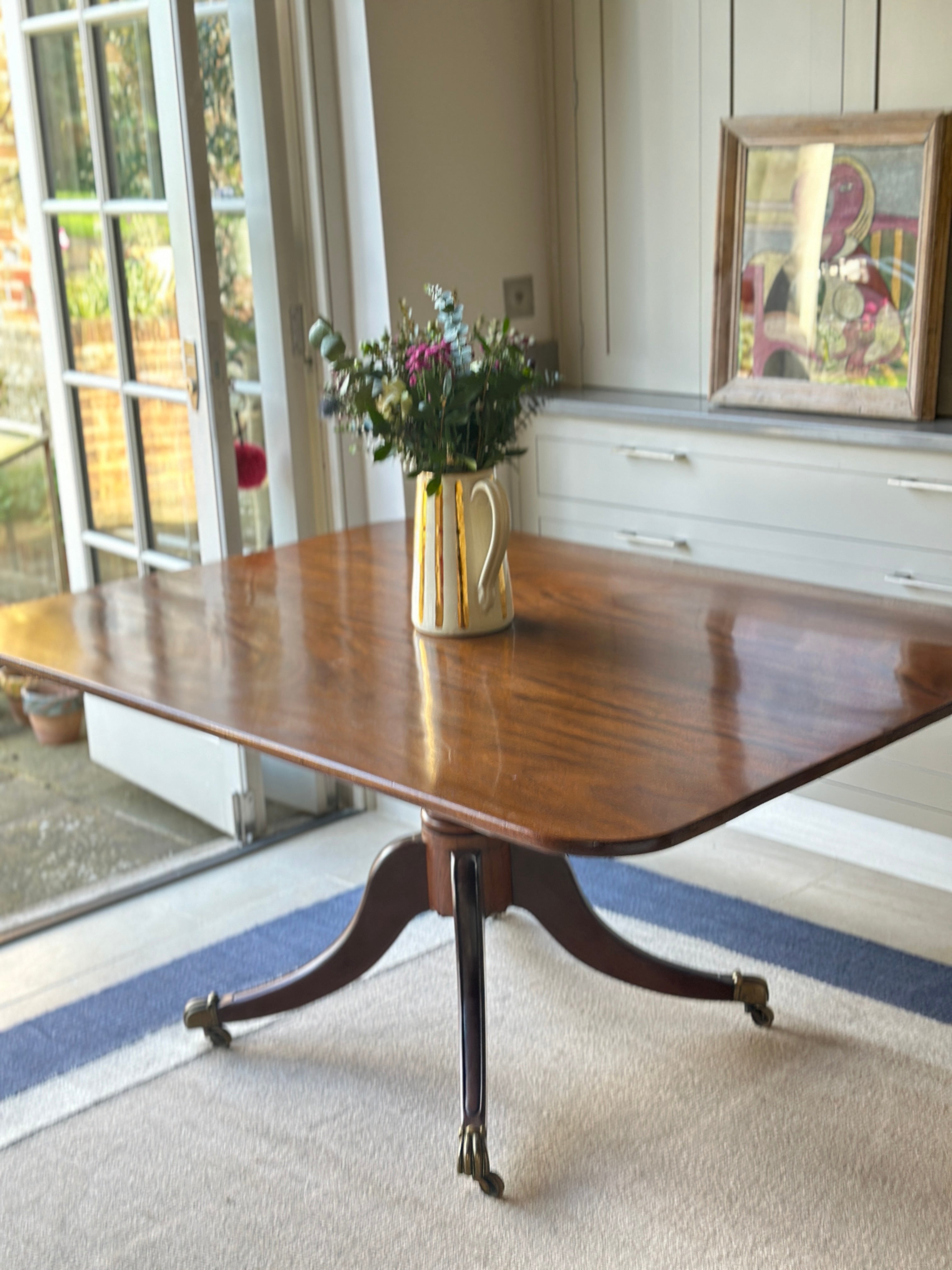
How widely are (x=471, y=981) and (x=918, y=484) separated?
1294 mm

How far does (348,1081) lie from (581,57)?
236 cm

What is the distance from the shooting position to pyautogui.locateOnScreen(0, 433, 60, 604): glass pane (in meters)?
4.65

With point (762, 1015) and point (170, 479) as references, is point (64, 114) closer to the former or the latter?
point (170, 479)

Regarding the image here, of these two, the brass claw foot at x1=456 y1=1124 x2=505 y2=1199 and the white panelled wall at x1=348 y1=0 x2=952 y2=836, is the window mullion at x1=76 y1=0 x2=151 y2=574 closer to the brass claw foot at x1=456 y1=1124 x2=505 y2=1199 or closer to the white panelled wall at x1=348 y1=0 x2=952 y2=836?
the white panelled wall at x1=348 y1=0 x2=952 y2=836

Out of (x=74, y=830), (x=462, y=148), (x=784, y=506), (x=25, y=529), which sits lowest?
(x=74, y=830)

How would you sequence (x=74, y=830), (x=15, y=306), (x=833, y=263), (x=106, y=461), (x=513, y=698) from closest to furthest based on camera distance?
(x=513, y=698) < (x=833, y=263) < (x=106, y=461) < (x=74, y=830) < (x=15, y=306)

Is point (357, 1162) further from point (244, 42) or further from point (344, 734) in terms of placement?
point (244, 42)

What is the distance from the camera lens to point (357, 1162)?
1.98 metres

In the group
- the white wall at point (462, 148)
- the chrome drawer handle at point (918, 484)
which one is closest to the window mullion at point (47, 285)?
the white wall at point (462, 148)

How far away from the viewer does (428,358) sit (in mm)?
1764

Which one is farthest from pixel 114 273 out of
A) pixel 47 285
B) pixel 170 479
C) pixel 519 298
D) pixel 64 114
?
pixel 519 298

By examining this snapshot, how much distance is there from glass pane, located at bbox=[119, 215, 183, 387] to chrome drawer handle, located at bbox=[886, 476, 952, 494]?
1.56 metres

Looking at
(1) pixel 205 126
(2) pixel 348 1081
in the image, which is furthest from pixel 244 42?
(2) pixel 348 1081

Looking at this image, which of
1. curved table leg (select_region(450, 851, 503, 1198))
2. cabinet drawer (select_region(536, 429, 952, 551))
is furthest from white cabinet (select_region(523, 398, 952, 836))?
curved table leg (select_region(450, 851, 503, 1198))
